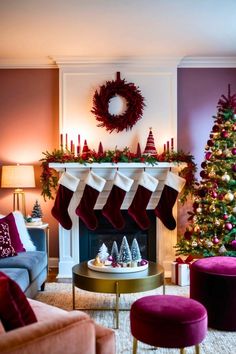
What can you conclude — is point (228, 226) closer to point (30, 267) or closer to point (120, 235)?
point (120, 235)

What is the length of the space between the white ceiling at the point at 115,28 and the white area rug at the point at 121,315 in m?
2.69

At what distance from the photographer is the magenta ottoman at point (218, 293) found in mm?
3068

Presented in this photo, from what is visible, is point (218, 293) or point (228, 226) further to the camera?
point (228, 226)

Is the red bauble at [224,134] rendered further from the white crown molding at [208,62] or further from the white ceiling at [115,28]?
the white crown molding at [208,62]

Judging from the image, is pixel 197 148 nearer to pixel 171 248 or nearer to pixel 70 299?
pixel 171 248

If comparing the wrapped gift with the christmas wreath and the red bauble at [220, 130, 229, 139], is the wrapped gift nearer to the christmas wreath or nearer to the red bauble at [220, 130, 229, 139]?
the red bauble at [220, 130, 229, 139]

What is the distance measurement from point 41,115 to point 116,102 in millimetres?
977

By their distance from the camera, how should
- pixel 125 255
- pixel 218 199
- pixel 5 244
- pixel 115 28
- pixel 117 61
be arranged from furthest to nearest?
pixel 117 61 < pixel 218 199 < pixel 115 28 < pixel 5 244 < pixel 125 255

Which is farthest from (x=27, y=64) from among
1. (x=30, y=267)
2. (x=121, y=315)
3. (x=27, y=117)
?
(x=121, y=315)

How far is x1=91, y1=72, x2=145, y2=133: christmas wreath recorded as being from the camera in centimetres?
494

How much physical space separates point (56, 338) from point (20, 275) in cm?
193

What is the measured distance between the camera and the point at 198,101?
16.8 ft

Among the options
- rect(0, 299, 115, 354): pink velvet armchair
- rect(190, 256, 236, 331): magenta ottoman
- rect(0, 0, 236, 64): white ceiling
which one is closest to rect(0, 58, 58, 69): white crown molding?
rect(0, 0, 236, 64): white ceiling

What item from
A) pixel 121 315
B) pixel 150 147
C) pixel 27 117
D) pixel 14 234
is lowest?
pixel 121 315
